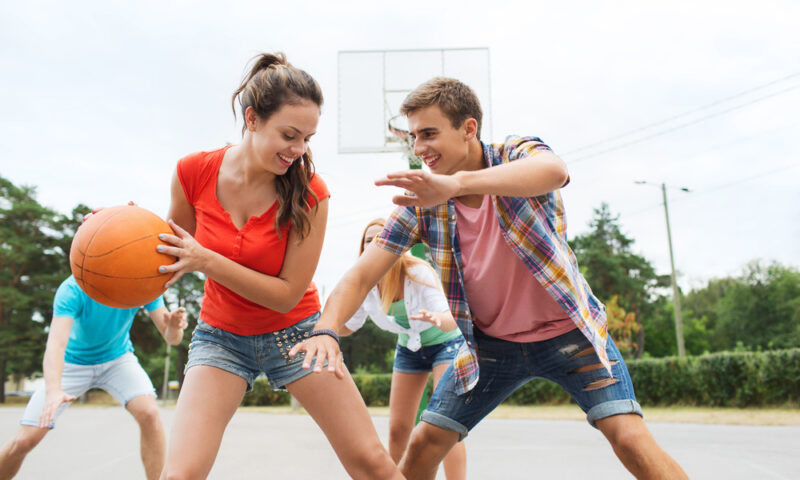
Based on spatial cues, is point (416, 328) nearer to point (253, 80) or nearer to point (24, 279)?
point (253, 80)

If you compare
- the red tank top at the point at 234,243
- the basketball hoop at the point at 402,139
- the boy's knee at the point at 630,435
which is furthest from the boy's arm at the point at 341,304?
the basketball hoop at the point at 402,139

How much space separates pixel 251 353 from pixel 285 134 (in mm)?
1014

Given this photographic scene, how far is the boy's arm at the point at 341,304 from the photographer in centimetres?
256

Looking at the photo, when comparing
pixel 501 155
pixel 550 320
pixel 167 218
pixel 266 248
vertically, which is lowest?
pixel 550 320

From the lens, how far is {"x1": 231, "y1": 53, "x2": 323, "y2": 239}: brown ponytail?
108 inches

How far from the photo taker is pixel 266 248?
287cm

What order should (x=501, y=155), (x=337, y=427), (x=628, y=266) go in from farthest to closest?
(x=628, y=266)
(x=501, y=155)
(x=337, y=427)

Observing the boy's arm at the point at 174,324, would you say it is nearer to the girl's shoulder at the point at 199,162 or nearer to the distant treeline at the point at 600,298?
the girl's shoulder at the point at 199,162

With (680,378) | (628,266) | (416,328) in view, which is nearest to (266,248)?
(416,328)

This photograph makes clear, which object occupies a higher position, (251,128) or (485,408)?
(251,128)

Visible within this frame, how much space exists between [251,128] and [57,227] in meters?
43.9

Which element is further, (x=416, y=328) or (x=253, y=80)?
(x=416, y=328)

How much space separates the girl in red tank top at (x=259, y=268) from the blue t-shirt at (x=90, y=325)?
185 cm

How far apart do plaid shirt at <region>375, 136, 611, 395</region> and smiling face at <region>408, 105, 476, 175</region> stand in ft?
0.58
